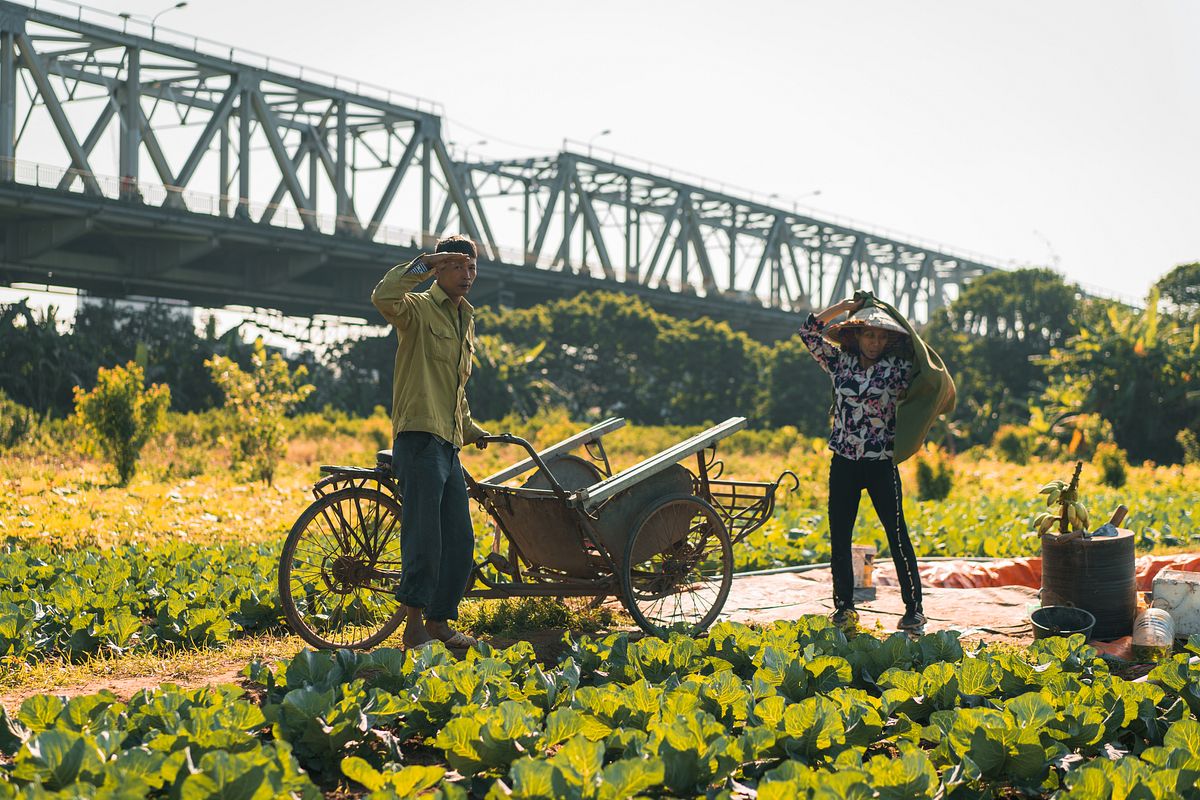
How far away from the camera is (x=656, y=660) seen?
13.8 feet

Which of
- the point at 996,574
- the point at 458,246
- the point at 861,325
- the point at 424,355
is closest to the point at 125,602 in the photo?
the point at 424,355

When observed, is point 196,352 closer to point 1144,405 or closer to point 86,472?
point 86,472

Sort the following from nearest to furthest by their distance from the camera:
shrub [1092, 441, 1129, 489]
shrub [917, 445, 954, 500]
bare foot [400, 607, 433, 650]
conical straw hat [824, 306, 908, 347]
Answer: bare foot [400, 607, 433, 650] < conical straw hat [824, 306, 908, 347] < shrub [917, 445, 954, 500] < shrub [1092, 441, 1129, 489]

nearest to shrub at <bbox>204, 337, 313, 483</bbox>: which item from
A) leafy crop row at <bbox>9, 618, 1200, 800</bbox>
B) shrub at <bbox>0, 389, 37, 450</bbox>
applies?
shrub at <bbox>0, 389, 37, 450</bbox>

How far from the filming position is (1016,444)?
2284 cm

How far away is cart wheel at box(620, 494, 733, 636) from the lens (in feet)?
17.9

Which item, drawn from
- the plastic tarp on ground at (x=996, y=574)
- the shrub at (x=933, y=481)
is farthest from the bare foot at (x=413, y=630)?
the shrub at (x=933, y=481)

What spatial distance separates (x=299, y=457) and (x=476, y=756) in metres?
14.7

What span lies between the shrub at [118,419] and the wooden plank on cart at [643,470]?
30.6 feet

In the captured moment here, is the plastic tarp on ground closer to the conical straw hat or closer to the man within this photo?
the conical straw hat

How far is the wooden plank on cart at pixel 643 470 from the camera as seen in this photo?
5141 mm

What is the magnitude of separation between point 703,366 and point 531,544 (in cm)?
2702

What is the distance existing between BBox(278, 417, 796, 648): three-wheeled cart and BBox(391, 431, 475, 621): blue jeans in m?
0.33

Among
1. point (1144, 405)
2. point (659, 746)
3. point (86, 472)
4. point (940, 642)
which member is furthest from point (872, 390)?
point (1144, 405)
